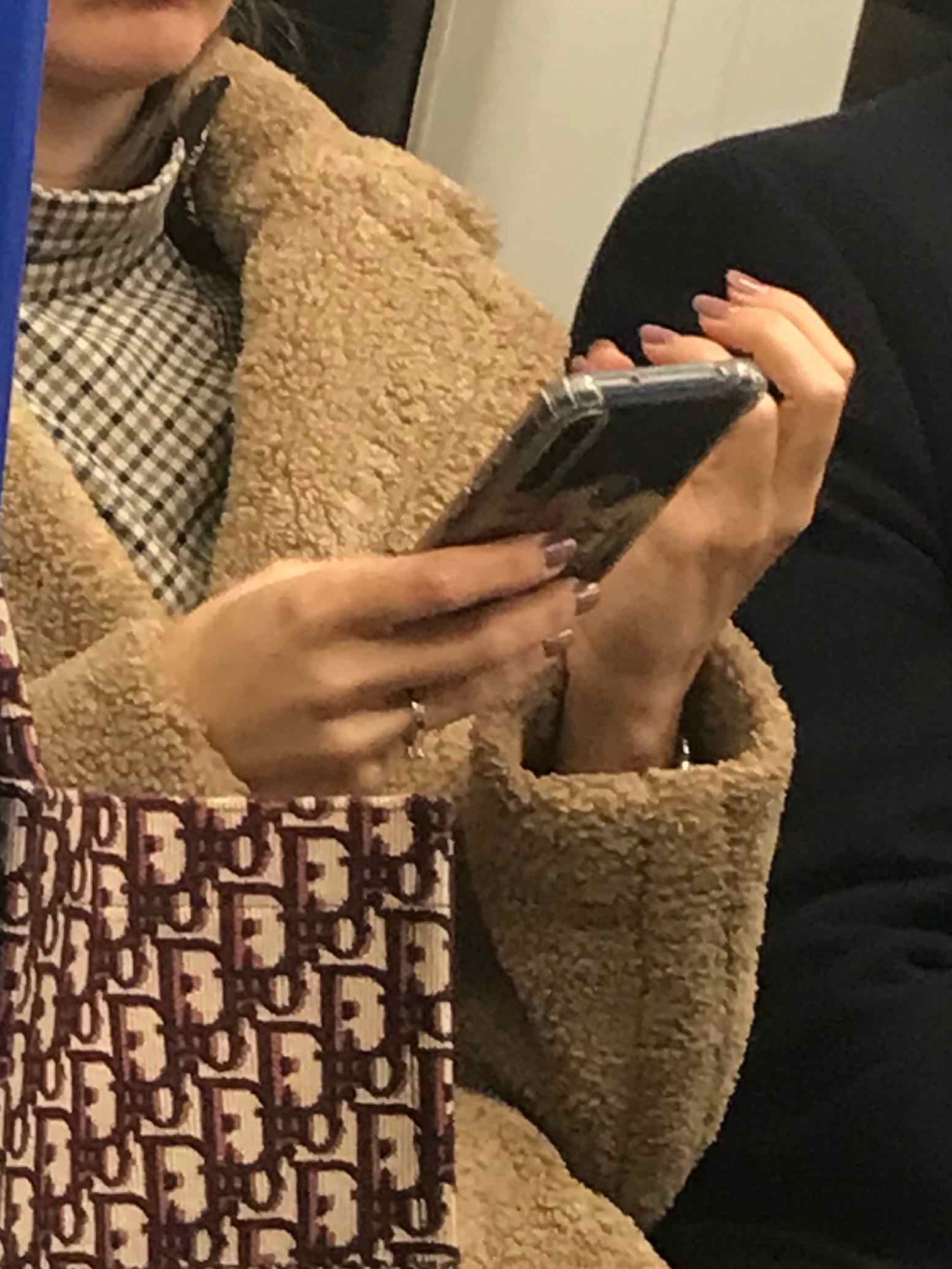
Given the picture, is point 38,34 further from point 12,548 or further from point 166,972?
point 12,548

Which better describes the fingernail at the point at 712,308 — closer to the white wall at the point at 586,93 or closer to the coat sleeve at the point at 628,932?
the coat sleeve at the point at 628,932

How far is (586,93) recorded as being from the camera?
1198mm

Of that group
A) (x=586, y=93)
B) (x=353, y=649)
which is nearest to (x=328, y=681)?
(x=353, y=649)

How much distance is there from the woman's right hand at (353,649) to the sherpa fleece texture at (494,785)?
15 mm

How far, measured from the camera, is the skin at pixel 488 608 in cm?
52

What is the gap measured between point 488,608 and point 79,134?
0.35 metres

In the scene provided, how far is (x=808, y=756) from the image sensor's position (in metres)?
0.75

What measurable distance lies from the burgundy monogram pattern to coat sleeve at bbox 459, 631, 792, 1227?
13 centimetres

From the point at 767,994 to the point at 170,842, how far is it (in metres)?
0.35

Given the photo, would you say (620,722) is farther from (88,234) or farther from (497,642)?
(88,234)

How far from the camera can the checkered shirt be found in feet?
2.31

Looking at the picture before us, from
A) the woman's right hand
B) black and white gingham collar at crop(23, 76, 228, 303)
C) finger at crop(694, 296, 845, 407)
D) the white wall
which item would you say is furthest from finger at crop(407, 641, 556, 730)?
the white wall

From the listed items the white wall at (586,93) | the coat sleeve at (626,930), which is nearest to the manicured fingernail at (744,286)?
the coat sleeve at (626,930)

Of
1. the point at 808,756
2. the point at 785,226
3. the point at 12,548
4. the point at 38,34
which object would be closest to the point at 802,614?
the point at 808,756
